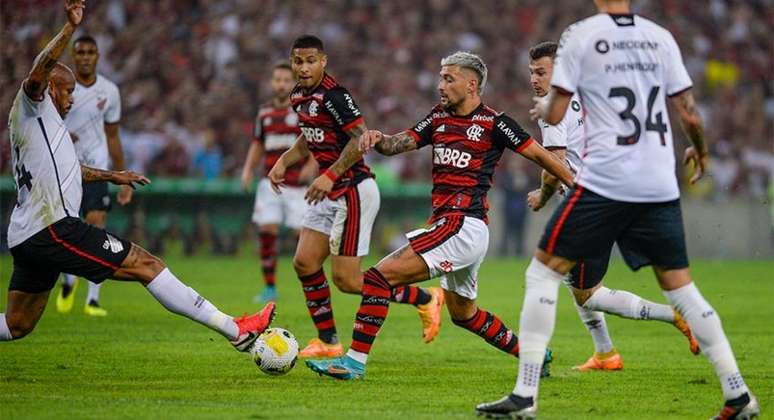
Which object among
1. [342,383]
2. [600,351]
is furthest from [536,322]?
[600,351]

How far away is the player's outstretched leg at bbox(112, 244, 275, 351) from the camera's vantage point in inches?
344

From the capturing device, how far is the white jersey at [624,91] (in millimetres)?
7332

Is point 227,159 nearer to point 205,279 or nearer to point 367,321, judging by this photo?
point 205,279

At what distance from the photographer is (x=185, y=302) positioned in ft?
29.1

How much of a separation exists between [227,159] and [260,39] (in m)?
2.91

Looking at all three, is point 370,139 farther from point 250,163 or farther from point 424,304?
point 250,163

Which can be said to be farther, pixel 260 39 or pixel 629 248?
pixel 260 39

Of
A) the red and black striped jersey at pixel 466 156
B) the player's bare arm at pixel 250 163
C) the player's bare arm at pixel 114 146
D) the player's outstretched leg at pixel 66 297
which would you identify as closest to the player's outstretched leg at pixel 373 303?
the red and black striped jersey at pixel 466 156

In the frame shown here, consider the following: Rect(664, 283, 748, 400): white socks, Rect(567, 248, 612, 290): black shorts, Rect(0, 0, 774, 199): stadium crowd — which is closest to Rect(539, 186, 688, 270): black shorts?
Rect(664, 283, 748, 400): white socks

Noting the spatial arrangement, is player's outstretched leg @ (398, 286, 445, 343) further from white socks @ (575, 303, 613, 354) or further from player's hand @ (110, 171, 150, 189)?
A: player's hand @ (110, 171, 150, 189)

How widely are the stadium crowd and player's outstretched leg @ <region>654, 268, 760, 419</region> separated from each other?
12246mm

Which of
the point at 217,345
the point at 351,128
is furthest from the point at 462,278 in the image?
the point at 217,345

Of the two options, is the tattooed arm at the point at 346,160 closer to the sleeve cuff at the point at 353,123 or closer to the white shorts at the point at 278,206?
the sleeve cuff at the point at 353,123

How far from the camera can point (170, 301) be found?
8.88 m
